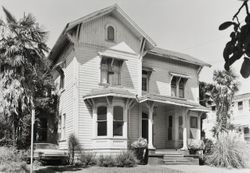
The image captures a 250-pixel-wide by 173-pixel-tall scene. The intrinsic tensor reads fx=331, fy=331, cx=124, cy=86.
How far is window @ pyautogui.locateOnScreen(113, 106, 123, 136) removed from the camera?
20.5m

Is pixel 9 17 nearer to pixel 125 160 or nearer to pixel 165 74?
pixel 125 160

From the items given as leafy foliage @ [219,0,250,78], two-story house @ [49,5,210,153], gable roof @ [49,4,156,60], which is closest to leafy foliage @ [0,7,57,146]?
gable roof @ [49,4,156,60]

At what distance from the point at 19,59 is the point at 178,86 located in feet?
45.2

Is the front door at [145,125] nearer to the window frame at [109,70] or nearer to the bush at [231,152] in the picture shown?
the window frame at [109,70]

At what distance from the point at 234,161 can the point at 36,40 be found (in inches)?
503

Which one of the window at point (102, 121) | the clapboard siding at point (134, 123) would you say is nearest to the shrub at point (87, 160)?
the window at point (102, 121)

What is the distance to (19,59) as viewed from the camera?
54.1 ft

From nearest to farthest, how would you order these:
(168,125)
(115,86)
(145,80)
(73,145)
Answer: (73,145), (115,86), (145,80), (168,125)

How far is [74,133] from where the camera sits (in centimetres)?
2003

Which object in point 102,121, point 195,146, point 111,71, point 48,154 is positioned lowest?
point 48,154

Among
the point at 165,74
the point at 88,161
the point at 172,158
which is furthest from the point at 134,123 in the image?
the point at 88,161

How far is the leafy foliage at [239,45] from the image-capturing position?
7.31 ft

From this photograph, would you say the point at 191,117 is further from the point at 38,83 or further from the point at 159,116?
the point at 38,83

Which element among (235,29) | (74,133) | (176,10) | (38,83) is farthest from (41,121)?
(235,29)
